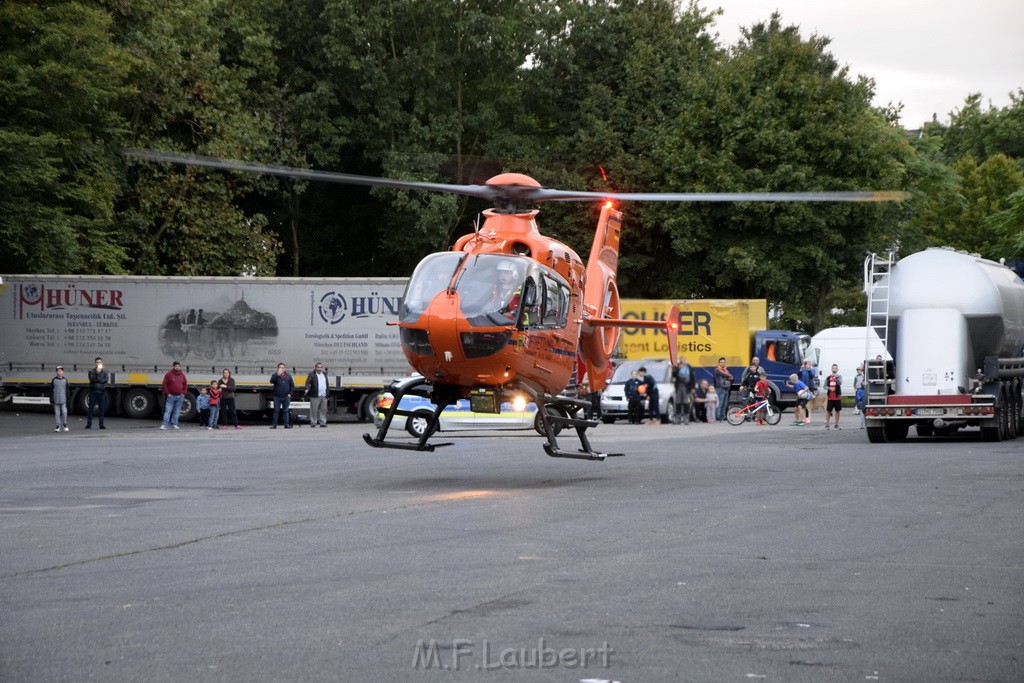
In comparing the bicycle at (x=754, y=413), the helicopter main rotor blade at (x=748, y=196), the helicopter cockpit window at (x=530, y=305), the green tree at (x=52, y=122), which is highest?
the green tree at (x=52, y=122)

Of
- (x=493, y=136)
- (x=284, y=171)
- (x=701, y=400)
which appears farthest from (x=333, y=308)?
(x=284, y=171)

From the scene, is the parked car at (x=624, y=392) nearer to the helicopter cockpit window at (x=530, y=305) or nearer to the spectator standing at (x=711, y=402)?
the spectator standing at (x=711, y=402)

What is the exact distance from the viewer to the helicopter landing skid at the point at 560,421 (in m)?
Answer: 16.9

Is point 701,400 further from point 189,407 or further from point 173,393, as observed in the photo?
point 173,393

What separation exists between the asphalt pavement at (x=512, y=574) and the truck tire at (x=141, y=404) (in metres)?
19.7

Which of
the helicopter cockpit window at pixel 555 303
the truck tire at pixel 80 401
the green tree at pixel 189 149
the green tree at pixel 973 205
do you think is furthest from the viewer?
the green tree at pixel 973 205

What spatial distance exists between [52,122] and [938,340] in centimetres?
2192

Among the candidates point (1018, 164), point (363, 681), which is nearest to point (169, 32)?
point (363, 681)

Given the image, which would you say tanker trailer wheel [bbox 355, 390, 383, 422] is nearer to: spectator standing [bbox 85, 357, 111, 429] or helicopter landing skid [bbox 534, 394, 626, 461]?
spectator standing [bbox 85, 357, 111, 429]

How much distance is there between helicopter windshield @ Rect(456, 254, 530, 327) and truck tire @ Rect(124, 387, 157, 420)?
78.9 ft

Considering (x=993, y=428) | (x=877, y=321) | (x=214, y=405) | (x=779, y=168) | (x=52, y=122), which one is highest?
(x=779, y=168)

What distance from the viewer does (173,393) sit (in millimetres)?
34656

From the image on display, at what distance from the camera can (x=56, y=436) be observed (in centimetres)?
3030

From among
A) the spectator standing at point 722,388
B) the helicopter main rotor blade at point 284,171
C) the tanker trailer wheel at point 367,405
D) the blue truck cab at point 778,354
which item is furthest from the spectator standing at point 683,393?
the helicopter main rotor blade at point 284,171
